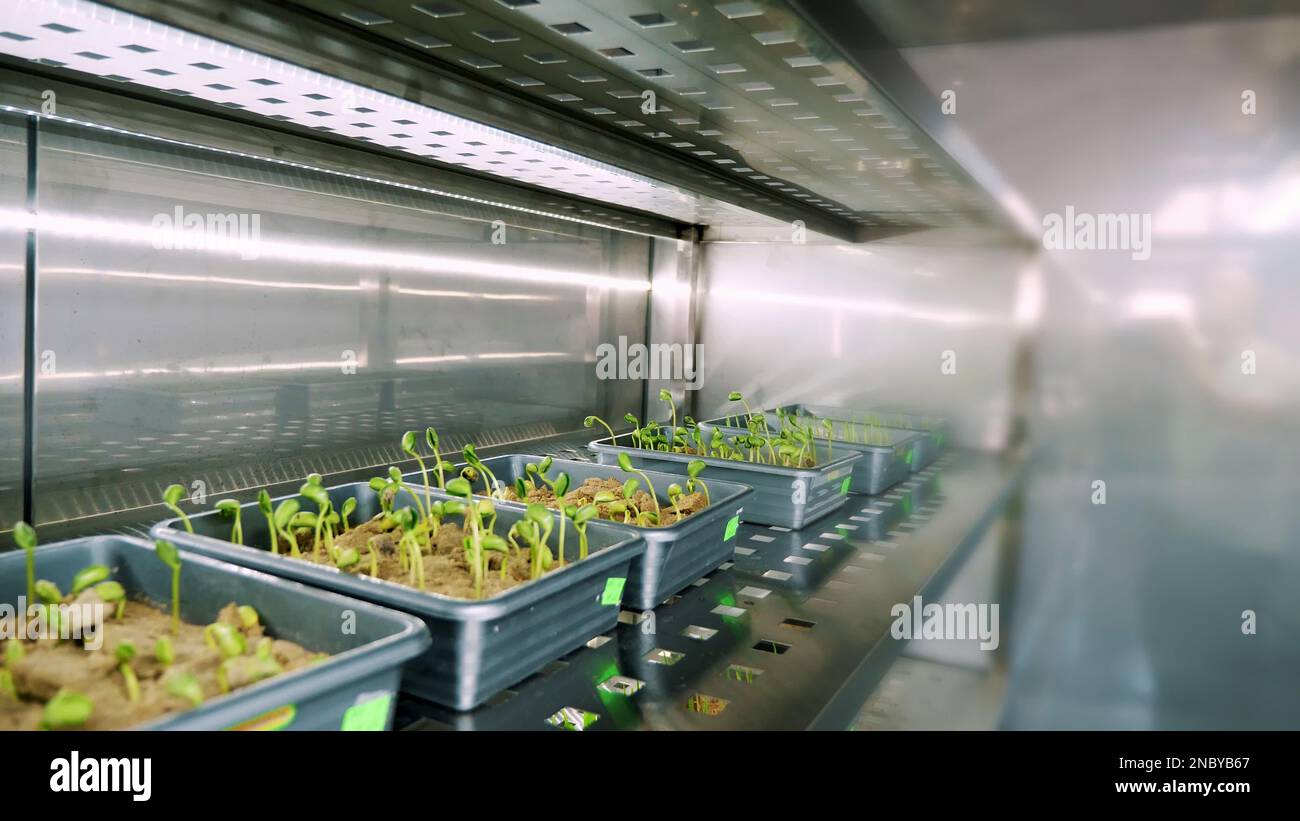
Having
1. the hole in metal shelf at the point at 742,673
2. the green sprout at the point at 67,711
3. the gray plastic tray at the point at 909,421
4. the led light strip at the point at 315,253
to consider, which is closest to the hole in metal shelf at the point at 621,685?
the hole in metal shelf at the point at 742,673

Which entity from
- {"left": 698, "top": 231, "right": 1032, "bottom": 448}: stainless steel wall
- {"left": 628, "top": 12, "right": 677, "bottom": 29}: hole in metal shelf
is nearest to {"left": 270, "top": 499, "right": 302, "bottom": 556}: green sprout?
{"left": 628, "top": 12, "right": 677, "bottom": 29}: hole in metal shelf

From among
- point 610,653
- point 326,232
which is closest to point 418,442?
point 326,232

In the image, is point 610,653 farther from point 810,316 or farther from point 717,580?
point 810,316

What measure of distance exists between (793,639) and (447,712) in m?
0.47

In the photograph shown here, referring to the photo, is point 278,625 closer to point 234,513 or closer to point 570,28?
point 234,513

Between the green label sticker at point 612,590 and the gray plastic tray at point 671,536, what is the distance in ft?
0.25

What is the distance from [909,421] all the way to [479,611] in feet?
6.39

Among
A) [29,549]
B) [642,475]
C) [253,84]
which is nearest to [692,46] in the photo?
[253,84]

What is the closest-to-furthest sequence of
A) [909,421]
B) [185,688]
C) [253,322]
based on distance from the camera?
[185,688]
[253,322]
[909,421]

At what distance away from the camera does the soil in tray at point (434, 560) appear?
0.96 metres

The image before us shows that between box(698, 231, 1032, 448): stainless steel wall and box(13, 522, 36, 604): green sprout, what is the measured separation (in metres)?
2.19

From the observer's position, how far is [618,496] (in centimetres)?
128

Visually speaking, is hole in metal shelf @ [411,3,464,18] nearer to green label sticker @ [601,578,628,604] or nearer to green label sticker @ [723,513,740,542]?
green label sticker @ [601,578,628,604]
